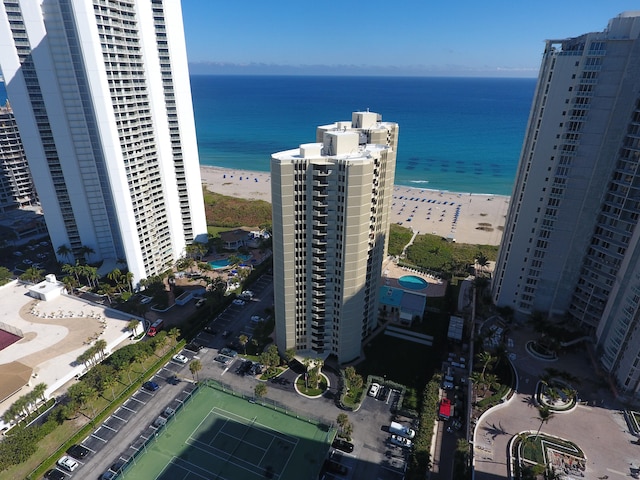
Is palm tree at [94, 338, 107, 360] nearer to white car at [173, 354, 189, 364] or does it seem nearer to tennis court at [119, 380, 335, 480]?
white car at [173, 354, 189, 364]

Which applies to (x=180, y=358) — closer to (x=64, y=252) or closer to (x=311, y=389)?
(x=311, y=389)

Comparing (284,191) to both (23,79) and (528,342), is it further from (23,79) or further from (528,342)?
(23,79)

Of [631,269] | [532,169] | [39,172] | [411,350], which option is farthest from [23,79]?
[631,269]

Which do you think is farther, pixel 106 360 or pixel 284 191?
pixel 106 360

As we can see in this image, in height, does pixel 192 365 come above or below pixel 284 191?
below

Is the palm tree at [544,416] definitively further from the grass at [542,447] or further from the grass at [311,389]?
the grass at [311,389]

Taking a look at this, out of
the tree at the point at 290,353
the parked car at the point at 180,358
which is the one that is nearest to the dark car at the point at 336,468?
the tree at the point at 290,353

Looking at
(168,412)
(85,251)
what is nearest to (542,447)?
(168,412)
